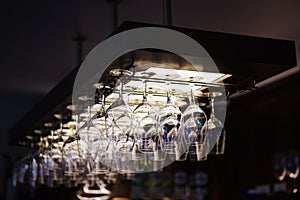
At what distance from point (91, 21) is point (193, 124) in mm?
840

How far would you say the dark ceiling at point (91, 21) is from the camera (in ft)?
6.68

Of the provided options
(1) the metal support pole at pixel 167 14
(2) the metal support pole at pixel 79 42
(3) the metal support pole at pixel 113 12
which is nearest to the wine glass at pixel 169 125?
(1) the metal support pole at pixel 167 14

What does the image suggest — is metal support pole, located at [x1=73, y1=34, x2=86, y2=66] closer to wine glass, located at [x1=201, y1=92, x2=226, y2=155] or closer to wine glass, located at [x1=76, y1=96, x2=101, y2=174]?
wine glass, located at [x1=76, y1=96, x2=101, y2=174]

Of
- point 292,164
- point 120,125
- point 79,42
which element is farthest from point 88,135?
point 292,164

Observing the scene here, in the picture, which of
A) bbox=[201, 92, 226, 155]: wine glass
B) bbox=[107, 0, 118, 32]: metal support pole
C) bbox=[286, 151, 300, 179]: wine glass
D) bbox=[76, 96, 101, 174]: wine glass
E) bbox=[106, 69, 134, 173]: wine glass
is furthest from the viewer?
bbox=[286, 151, 300, 179]: wine glass

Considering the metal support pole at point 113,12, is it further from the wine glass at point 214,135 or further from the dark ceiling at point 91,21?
the wine glass at point 214,135

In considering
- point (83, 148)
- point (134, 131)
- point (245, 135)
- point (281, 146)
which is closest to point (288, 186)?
point (281, 146)

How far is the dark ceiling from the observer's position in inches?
80.1

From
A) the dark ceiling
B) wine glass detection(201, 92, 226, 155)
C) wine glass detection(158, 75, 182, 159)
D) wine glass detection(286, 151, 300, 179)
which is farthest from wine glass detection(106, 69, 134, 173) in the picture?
wine glass detection(286, 151, 300, 179)

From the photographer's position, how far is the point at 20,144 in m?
2.90

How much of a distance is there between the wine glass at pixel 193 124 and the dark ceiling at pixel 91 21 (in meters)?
0.57

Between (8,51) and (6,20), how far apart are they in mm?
441

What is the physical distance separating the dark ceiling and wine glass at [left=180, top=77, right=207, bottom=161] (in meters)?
0.57

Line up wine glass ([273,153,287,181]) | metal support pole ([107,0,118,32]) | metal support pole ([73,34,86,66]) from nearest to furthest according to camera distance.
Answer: metal support pole ([107,0,118,32]) → metal support pole ([73,34,86,66]) → wine glass ([273,153,287,181])
